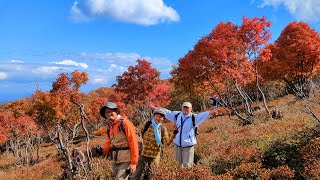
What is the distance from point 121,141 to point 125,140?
81 millimetres

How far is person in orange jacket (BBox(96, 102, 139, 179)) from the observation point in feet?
18.9

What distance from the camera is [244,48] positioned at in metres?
18.9

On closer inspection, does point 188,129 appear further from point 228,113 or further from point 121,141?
point 228,113

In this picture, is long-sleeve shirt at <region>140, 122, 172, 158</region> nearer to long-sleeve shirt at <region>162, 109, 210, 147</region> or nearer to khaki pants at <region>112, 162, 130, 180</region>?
long-sleeve shirt at <region>162, 109, 210, 147</region>

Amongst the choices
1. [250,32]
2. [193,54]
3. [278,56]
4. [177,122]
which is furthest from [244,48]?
[278,56]

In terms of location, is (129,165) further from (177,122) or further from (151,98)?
(151,98)

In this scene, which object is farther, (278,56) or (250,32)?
(278,56)

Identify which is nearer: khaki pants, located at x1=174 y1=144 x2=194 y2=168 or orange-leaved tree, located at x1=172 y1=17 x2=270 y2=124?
khaki pants, located at x1=174 y1=144 x2=194 y2=168

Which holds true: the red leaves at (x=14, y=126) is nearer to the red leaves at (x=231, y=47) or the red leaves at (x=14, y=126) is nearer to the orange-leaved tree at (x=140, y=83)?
the orange-leaved tree at (x=140, y=83)

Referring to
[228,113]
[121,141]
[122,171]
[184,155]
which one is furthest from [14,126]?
[121,141]

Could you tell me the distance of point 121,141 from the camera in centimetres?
595

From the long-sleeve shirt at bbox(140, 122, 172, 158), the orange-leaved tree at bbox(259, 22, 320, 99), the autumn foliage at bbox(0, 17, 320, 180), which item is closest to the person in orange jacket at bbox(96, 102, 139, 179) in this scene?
the autumn foliage at bbox(0, 17, 320, 180)


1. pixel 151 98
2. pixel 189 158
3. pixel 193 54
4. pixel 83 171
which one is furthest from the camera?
pixel 151 98

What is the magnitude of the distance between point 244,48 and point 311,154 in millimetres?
12576
